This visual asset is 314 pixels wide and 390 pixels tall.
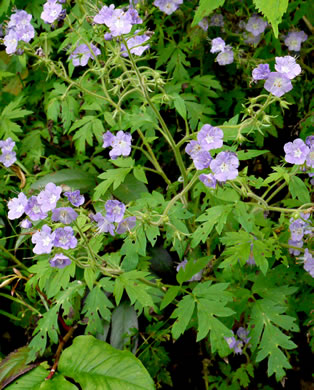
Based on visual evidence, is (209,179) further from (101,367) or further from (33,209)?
(101,367)

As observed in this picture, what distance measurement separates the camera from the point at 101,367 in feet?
6.75

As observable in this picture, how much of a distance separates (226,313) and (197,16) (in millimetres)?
1053

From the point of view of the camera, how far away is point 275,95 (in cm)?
165

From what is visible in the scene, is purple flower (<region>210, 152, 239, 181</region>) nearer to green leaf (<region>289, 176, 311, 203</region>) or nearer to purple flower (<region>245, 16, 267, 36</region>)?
green leaf (<region>289, 176, 311, 203</region>)

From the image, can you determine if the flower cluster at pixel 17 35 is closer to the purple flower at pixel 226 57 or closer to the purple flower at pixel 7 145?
the purple flower at pixel 7 145

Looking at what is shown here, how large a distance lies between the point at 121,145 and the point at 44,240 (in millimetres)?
637

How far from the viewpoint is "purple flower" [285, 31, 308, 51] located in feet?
8.42

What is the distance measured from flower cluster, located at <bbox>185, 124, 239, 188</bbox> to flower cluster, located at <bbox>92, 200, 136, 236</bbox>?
30 centimetres

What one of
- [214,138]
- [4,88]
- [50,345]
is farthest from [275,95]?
[4,88]

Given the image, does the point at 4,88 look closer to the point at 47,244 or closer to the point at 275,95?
the point at 47,244

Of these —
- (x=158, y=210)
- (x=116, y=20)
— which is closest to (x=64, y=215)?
(x=158, y=210)

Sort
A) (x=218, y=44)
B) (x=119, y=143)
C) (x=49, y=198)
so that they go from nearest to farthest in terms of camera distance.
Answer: (x=49, y=198)
(x=119, y=143)
(x=218, y=44)

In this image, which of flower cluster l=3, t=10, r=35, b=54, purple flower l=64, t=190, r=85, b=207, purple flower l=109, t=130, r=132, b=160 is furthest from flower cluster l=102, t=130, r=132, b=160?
flower cluster l=3, t=10, r=35, b=54

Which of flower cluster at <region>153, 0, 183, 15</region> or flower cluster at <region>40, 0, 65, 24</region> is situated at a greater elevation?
flower cluster at <region>40, 0, 65, 24</region>
